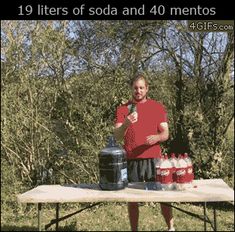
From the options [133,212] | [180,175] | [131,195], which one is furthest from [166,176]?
[133,212]

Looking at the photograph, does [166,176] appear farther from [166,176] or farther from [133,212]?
A: [133,212]

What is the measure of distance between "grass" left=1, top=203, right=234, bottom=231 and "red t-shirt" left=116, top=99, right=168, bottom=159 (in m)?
1.58

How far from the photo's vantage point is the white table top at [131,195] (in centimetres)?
327

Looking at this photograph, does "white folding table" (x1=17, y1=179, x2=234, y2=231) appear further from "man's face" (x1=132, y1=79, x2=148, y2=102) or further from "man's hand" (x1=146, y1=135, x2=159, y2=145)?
"man's face" (x1=132, y1=79, x2=148, y2=102)

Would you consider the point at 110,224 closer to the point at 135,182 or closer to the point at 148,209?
the point at 148,209

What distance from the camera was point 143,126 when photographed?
410 centimetres

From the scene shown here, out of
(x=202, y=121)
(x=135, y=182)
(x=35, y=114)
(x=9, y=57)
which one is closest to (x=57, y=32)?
(x=9, y=57)

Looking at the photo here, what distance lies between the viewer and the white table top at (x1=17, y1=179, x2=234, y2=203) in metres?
A: 3.27

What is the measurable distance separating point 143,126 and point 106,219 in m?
2.17

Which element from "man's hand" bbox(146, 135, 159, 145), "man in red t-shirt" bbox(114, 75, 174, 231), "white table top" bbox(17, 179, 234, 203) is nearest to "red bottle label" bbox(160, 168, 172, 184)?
"white table top" bbox(17, 179, 234, 203)

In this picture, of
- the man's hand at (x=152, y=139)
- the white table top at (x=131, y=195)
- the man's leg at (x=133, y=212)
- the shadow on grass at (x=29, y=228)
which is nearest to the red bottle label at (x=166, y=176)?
the white table top at (x=131, y=195)

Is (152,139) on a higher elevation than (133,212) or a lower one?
higher

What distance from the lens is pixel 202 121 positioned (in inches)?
275

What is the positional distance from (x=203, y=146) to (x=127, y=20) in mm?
2457
